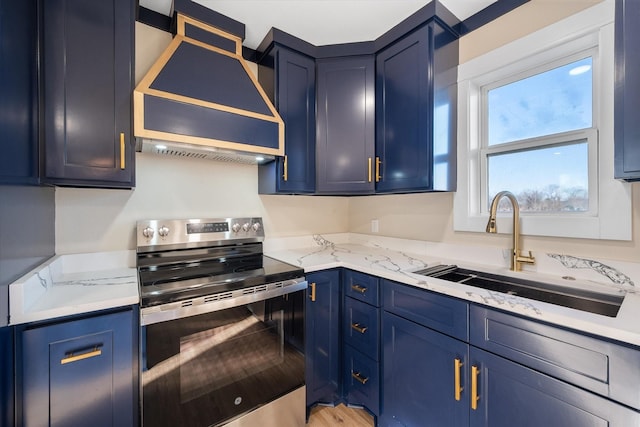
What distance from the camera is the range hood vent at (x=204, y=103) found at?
135cm

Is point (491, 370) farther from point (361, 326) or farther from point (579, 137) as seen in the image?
point (579, 137)

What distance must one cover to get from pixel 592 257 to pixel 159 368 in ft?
6.68

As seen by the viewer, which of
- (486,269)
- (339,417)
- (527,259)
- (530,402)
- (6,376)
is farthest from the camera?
(339,417)

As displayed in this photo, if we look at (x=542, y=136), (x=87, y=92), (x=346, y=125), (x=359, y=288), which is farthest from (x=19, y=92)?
(x=542, y=136)

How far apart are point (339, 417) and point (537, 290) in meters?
1.34

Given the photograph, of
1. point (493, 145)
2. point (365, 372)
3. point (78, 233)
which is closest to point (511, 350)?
point (365, 372)

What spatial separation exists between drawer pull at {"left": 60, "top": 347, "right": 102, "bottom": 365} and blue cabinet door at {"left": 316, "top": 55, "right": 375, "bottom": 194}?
1456 millimetres

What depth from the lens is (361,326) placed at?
1.62 metres

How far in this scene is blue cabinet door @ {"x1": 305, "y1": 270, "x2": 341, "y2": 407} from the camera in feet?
5.29

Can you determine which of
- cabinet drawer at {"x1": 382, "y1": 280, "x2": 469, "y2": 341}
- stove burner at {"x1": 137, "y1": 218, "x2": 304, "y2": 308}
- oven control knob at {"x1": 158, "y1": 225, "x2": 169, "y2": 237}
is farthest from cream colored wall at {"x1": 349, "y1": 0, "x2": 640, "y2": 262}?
oven control knob at {"x1": 158, "y1": 225, "x2": 169, "y2": 237}

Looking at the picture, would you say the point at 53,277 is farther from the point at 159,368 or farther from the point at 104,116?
the point at 104,116

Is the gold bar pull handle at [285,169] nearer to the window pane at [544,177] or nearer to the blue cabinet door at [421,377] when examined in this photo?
the blue cabinet door at [421,377]

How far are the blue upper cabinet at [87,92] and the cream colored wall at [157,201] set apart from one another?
32cm

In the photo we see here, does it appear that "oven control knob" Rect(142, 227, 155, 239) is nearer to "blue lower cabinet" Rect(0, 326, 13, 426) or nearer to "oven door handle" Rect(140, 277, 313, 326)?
"oven door handle" Rect(140, 277, 313, 326)
